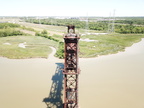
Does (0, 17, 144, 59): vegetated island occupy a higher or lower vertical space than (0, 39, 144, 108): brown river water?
higher

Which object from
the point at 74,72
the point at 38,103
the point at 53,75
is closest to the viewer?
the point at 74,72

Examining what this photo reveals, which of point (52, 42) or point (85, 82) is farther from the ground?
point (52, 42)

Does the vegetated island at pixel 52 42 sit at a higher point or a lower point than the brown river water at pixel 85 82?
higher

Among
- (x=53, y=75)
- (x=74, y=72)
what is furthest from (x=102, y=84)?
(x=74, y=72)

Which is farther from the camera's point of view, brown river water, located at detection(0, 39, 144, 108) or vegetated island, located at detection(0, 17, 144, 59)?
vegetated island, located at detection(0, 17, 144, 59)

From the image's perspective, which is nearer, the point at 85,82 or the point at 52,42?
the point at 85,82

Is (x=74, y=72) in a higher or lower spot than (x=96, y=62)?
higher

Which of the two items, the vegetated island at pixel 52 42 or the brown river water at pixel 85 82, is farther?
the vegetated island at pixel 52 42

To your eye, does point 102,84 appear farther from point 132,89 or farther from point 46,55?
point 46,55
